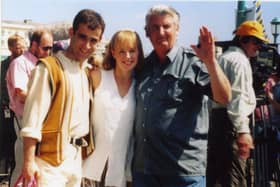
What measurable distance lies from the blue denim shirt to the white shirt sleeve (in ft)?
1.61

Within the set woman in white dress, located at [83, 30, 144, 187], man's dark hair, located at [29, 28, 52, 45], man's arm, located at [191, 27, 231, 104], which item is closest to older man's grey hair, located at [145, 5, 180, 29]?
woman in white dress, located at [83, 30, 144, 187]

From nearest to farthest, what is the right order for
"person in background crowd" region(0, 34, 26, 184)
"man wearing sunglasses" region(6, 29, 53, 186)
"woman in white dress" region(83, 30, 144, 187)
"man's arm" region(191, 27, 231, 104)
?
"man's arm" region(191, 27, 231, 104), "woman in white dress" region(83, 30, 144, 187), "man wearing sunglasses" region(6, 29, 53, 186), "person in background crowd" region(0, 34, 26, 184)

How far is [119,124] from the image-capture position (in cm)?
258

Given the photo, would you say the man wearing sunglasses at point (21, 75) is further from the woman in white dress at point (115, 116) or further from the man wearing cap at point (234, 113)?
the man wearing cap at point (234, 113)

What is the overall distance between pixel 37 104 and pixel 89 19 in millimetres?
491

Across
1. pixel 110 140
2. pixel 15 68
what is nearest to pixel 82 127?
pixel 110 140

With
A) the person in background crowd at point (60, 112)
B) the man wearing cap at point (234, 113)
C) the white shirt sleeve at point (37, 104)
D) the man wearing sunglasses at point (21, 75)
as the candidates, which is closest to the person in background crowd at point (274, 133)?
the man wearing cap at point (234, 113)

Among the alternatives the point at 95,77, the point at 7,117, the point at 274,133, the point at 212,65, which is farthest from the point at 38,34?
the point at 274,133

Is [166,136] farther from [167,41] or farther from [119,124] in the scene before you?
[167,41]

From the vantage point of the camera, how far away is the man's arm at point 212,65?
2.27m

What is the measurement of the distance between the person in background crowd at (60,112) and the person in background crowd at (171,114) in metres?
0.29

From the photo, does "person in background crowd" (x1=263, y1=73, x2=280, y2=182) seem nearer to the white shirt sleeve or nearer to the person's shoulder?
the person's shoulder

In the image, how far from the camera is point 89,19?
2.47 meters

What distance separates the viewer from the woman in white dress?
2588mm
